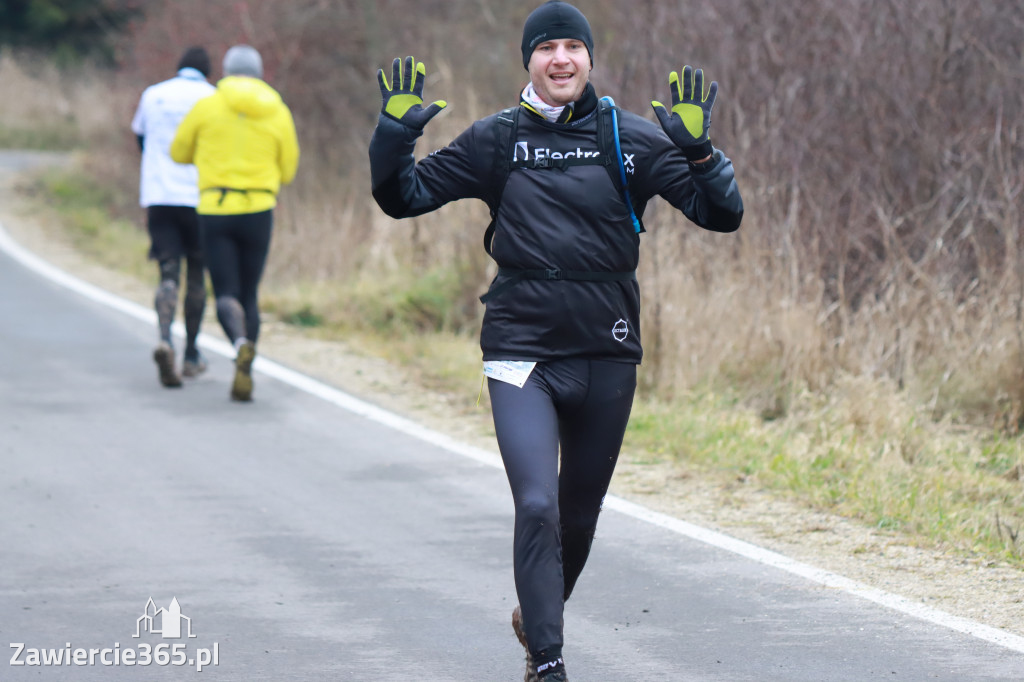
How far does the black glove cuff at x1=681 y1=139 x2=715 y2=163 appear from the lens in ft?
13.9

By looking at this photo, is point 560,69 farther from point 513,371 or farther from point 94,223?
point 94,223

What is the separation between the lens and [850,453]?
25.5ft

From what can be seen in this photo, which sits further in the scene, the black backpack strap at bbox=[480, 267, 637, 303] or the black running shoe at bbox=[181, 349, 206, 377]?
the black running shoe at bbox=[181, 349, 206, 377]

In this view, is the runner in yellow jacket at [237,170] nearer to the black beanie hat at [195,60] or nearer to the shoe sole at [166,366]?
the shoe sole at [166,366]

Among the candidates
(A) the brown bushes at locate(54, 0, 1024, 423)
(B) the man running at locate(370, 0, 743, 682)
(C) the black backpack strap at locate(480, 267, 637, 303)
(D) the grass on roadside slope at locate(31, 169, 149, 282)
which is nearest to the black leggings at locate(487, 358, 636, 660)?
(B) the man running at locate(370, 0, 743, 682)

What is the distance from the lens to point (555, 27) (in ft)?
14.3

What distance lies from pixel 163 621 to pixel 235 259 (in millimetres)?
4395

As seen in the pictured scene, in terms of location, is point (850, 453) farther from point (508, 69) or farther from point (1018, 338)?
point (508, 69)

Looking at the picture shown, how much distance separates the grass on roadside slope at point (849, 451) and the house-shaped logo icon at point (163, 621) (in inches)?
120

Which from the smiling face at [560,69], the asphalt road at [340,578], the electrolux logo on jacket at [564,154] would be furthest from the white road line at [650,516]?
the smiling face at [560,69]

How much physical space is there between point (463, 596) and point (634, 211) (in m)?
1.86

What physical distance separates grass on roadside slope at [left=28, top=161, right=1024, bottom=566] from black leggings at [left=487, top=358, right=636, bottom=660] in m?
2.35

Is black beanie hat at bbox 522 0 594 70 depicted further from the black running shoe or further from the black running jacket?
the black running shoe

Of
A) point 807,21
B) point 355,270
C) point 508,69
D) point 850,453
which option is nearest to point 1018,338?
point 850,453
